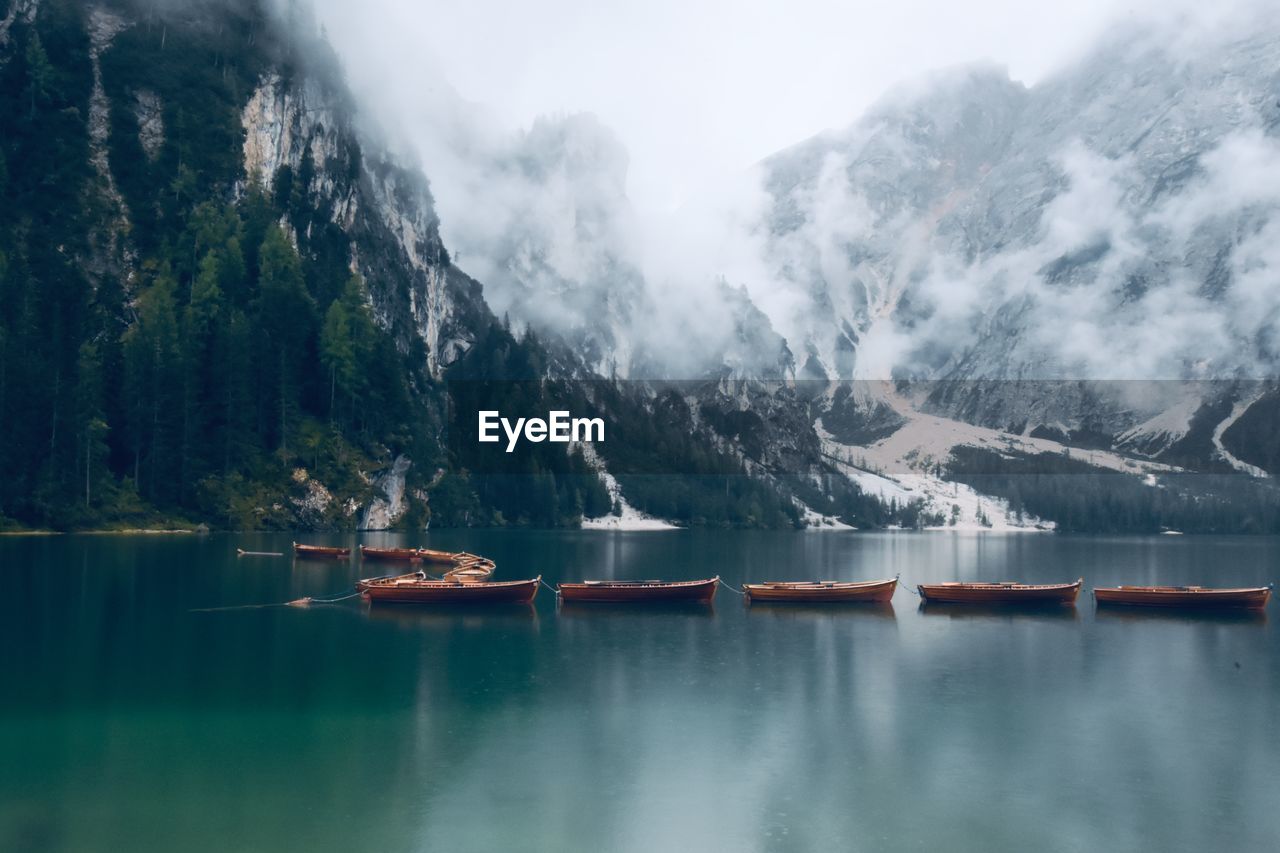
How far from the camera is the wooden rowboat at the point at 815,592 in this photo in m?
108

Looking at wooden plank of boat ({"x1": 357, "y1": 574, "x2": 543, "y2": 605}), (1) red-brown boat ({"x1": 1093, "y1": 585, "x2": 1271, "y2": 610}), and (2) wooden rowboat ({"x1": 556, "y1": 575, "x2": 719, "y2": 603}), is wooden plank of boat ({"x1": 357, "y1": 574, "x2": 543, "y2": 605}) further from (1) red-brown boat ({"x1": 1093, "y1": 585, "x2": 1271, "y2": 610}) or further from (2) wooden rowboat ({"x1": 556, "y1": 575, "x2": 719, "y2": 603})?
(1) red-brown boat ({"x1": 1093, "y1": 585, "x2": 1271, "y2": 610})

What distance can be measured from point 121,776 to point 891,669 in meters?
47.8

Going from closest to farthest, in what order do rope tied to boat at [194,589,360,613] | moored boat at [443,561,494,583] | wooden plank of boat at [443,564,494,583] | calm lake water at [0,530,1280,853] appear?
calm lake water at [0,530,1280,853] < rope tied to boat at [194,589,360,613] < moored boat at [443,561,494,583] < wooden plank of boat at [443,564,494,583]

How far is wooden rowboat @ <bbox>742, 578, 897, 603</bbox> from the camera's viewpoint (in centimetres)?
10825

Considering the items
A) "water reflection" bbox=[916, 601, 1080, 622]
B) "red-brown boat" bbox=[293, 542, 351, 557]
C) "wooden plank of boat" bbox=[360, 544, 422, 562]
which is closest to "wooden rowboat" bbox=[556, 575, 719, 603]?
"water reflection" bbox=[916, 601, 1080, 622]

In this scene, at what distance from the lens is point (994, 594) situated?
111 metres

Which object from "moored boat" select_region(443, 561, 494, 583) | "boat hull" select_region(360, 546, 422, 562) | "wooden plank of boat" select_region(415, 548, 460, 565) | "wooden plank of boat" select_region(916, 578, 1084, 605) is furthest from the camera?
"boat hull" select_region(360, 546, 422, 562)

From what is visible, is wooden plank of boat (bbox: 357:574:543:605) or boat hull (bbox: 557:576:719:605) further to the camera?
boat hull (bbox: 557:576:719:605)

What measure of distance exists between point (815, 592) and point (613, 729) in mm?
57307

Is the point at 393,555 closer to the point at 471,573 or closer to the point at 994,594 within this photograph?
the point at 471,573

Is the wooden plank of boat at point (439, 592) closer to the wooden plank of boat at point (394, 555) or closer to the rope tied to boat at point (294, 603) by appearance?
the rope tied to boat at point (294, 603)

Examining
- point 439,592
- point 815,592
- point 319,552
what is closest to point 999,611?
point 815,592

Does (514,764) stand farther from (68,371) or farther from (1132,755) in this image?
(68,371)

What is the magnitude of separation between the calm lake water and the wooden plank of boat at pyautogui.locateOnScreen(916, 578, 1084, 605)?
32.7 ft
